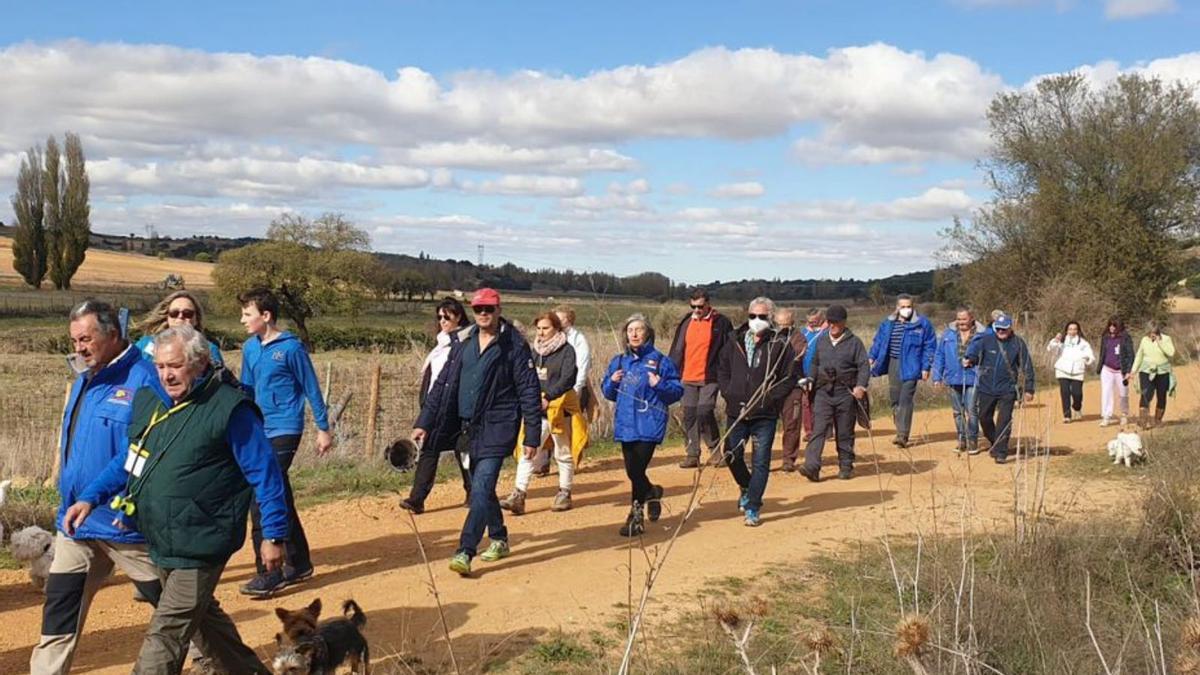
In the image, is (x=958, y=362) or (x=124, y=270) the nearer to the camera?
(x=958, y=362)

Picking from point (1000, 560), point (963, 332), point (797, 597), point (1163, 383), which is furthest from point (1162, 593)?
point (1163, 383)

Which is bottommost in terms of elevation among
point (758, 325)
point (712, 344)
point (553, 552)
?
point (553, 552)

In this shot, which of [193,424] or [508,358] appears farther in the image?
[508,358]

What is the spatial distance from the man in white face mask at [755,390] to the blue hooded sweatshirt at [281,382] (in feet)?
11.8

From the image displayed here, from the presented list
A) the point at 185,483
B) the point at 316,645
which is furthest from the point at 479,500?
the point at 185,483

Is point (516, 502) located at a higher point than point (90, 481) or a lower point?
lower

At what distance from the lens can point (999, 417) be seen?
516 inches

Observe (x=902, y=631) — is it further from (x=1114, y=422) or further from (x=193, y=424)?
(x=1114, y=422)

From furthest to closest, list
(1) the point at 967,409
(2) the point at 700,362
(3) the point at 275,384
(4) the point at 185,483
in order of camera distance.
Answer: (1) the point at 967,409 → (2) the point at 700,362 → (3) the point at 275,384 → (4) the point at 185,483

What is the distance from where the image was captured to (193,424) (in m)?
4.47

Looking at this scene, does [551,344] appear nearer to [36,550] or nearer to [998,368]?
[36,550]

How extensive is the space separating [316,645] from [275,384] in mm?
2506

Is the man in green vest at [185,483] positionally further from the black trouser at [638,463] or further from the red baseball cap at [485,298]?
the black trouser at [638,463]

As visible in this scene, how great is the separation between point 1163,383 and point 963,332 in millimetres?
4475
